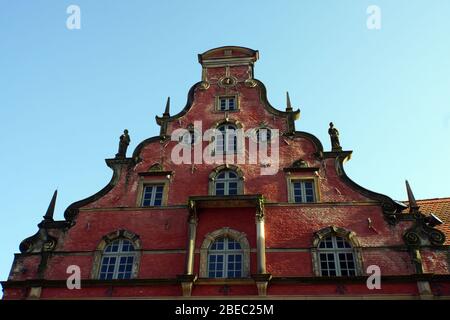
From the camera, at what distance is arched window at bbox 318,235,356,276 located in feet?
42.7

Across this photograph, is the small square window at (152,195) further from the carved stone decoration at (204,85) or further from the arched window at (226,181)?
the carved stone decoration at (204,85)

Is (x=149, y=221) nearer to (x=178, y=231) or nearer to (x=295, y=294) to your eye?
(x=178, y=231)

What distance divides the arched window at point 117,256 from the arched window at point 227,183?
9.33 feet

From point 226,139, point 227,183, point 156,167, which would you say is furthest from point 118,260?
point 226,139

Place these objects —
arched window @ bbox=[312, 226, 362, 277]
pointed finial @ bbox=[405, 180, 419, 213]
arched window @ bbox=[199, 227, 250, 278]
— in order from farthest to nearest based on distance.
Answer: pointed finial @ bbox=[405, 180, 419, 213] → arched window @ bbox=[199, 227, 250, 278] → arched window @ bbox=[312, 226, 362, 277]

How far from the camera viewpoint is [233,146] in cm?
1609

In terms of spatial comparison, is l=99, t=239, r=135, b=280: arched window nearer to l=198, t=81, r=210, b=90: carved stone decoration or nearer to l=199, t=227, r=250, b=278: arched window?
l=199, t=227, r=250, b=278: arched window

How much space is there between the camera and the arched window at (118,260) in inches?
528

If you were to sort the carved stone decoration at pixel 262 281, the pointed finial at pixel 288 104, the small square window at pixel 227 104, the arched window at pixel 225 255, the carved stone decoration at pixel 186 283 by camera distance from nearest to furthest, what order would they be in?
the carved stone decoration at pixel 262 281, the carved stone decoration at pixel 186 283, the arched window at pixel 225 255, the pointed finial at pixel 288 104, the small square window at pixel 227 104

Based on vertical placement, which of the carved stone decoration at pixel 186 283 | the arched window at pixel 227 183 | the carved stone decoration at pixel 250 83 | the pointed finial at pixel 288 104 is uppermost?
the carved stone decoration at pixel 250 83

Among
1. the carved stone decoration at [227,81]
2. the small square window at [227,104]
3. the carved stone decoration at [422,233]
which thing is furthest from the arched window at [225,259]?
the carved stone decoration at [227,81]

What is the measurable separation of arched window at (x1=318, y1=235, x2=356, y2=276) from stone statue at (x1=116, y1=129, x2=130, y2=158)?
6979 millimetres

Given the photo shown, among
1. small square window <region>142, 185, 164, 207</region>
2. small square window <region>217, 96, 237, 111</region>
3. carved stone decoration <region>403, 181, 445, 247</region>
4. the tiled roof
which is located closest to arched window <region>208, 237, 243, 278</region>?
small square window <region>142, 185, 164, 207</region>
